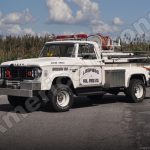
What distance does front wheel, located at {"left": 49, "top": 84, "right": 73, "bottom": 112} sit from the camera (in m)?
13.3

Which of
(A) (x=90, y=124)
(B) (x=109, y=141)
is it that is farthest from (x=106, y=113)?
(B) (x=109, y=141)

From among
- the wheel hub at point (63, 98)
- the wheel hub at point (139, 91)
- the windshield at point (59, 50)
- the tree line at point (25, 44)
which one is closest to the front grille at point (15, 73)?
the wheel hub at point (63, 98)

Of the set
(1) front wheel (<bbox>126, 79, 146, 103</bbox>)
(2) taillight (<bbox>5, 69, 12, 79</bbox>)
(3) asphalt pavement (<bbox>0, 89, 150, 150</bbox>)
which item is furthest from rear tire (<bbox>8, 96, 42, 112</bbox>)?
(1) front wheel (<bbox>126, 79, 146, 103</bbox>)

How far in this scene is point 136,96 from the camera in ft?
53.6

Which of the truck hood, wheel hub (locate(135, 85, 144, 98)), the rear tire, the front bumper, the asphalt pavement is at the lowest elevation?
the asphalt pavement

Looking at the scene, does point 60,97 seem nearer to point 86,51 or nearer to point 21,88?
point 21,88

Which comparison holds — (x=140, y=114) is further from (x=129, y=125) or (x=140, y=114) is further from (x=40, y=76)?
(x=40, y=76)

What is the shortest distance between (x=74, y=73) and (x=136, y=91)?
132 inches

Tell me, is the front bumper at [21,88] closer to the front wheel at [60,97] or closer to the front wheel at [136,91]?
the front wheel at [60,97]

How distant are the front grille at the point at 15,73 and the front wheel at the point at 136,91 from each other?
419 centimetres

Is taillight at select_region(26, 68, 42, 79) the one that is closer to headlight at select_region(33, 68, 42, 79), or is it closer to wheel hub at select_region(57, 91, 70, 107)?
headlight at select_region(33, 68, 42, 79)

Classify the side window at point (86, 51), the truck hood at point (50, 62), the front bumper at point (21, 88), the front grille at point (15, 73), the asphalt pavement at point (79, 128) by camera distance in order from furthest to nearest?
1. the side window at point (86, 51)
2. the front grille at point (15, 73)
3. the truck hood at point (50, 62)
4. the front bumper at point (21, 88)
5. the asphalt pavement at point (79, 128)

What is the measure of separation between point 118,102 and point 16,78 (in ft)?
14.5

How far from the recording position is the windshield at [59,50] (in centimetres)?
1472
